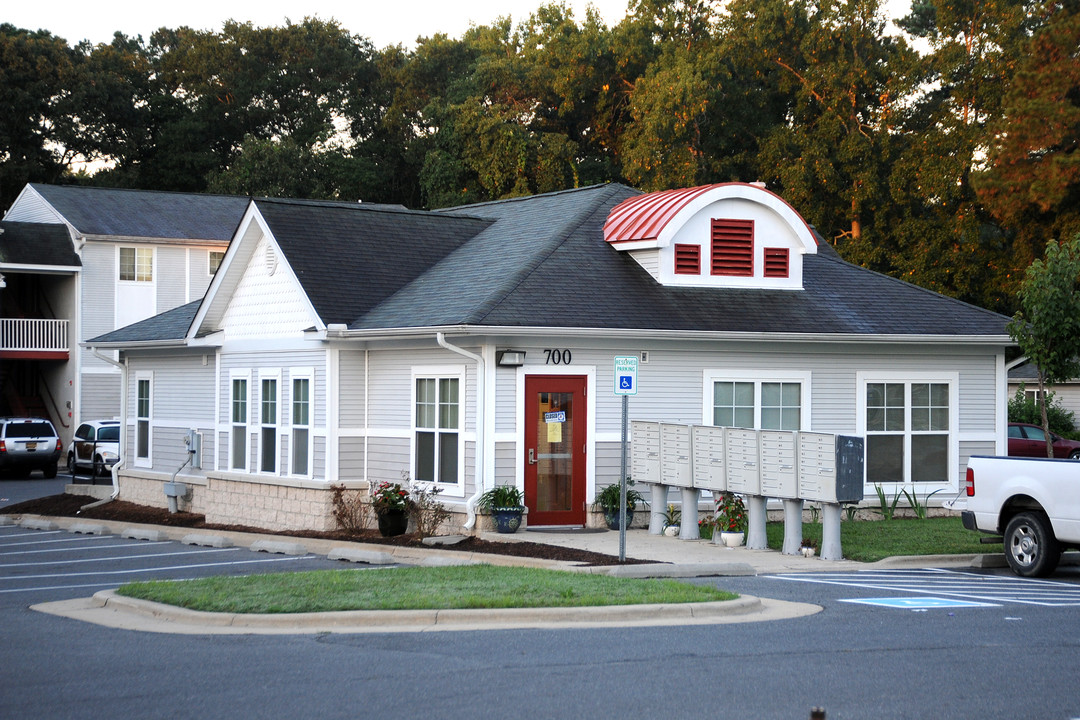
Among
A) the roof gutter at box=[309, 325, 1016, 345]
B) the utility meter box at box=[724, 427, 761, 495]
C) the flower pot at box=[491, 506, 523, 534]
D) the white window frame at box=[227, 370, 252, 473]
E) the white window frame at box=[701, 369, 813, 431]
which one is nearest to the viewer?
the utility meter box at box=[724, 427, 761, 495]

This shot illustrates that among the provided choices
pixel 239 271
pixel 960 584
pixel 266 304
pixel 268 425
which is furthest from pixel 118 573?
pixel 960 584

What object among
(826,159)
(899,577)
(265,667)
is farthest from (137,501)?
(826,159)

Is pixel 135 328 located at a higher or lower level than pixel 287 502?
higher

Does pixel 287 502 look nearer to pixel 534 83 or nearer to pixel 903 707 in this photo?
pixel 903 707

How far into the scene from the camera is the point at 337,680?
902cm

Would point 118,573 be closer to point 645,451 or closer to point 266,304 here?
point 266,304

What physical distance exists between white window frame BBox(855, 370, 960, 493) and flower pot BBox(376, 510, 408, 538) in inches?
304

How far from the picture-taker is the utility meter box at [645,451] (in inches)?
757

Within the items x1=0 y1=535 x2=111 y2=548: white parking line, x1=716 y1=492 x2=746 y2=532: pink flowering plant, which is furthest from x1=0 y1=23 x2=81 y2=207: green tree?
x1=716 y1=492 x2=746 y2=532: pink flowering plant

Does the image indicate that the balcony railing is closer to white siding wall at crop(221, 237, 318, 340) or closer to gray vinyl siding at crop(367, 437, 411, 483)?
white siding wall at crop(221, 237, 318, 340)

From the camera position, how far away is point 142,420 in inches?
1132

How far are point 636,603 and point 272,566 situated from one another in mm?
6906

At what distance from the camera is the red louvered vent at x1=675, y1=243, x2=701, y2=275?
21656mm

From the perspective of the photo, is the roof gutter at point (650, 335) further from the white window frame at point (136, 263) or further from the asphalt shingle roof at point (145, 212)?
the white window frame at point (136, 263)
